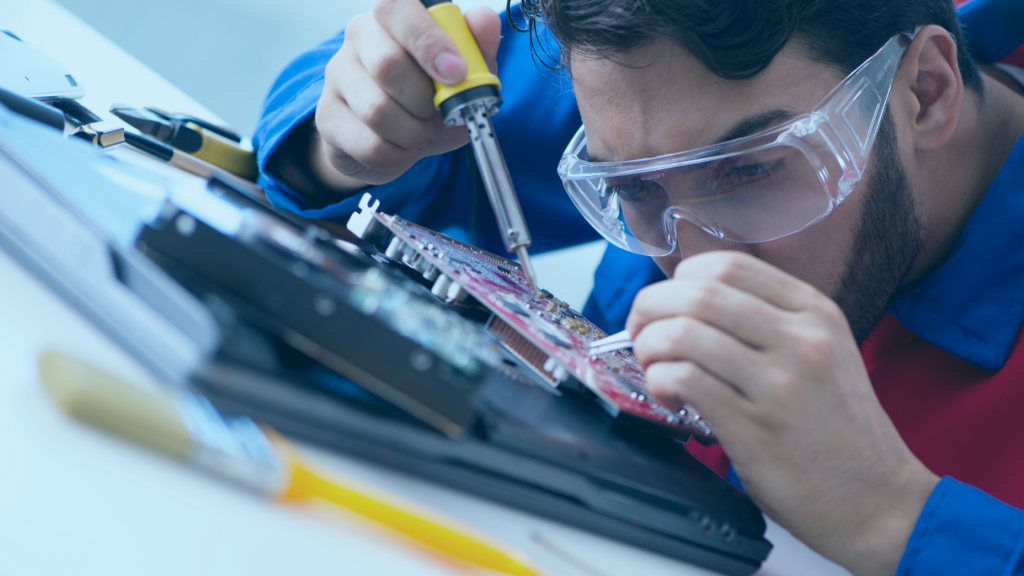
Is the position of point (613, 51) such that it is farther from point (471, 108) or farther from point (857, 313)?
point (857, 313)

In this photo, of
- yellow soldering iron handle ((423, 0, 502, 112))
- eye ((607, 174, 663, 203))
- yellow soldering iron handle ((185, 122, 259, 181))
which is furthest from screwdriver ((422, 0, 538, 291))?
yellow soldering iron handle ((185, 122, 259, 181))

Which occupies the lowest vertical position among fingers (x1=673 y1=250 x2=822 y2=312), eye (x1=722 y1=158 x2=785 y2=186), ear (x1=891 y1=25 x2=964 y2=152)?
fingers (x1=673 y1=250 x2=822 y2=312)

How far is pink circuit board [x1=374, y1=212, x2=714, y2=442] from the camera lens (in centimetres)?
56


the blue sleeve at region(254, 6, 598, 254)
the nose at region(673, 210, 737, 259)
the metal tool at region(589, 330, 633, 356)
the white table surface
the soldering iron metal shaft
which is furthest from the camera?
the blue sleeve at region(254, 6, 598, 254)

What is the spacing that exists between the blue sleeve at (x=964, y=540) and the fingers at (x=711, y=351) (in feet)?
0.75

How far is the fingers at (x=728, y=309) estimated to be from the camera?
0.54 m

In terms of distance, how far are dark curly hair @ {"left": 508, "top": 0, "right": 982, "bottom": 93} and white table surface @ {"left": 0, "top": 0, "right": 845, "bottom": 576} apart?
2.00ft

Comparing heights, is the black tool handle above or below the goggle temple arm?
below

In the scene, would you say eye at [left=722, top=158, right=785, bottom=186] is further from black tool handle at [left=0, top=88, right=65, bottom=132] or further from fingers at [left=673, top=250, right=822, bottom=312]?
black tool handle at [left=0, top=88, right=65, bottom=132]

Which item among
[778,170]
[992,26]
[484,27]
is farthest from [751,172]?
[992,26]

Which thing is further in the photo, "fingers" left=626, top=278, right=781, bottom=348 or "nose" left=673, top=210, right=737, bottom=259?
"nose" left=673, top=210, right=737, bottom=259

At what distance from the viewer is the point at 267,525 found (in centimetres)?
36

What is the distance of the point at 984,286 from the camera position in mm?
956

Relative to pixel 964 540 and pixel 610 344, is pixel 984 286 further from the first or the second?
pixel 610 344
